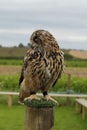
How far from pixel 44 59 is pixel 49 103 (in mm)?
355

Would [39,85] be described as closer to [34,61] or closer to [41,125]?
[34,61]

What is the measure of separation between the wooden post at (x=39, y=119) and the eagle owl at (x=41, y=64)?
0.34 meters

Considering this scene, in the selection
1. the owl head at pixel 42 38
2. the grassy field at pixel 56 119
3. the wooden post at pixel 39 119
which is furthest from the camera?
the grassy field at pixel 56 119

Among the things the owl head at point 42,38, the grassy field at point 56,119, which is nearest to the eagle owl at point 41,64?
the owl head at point 42,38

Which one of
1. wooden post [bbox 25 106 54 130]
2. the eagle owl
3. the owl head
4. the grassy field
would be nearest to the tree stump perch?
wooden post [bbox 25 106 54 130]

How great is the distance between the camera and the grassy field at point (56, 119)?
1085 cm

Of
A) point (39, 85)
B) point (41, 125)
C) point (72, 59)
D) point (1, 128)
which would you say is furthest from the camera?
point (72, 59)

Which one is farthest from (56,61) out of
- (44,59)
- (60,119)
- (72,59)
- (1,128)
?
(72,59)

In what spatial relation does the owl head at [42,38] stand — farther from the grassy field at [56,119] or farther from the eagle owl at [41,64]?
the grassy field at [56,119]

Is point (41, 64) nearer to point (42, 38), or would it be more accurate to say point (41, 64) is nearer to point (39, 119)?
point (42, 38)

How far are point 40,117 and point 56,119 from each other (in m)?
9.36

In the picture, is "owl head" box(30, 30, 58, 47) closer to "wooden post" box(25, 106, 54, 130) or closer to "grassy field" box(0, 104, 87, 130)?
"wooden post" box(25, 106, 54, 130)

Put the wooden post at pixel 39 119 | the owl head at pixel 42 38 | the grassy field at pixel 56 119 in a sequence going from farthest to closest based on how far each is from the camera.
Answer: the grassy field at pixel 56 119
the owl head at pixel 42 38
the wooden post at pixel 39 119

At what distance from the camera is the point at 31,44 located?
3225 millimetres
